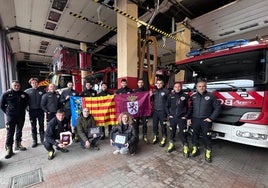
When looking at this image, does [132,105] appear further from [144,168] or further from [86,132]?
[144,168]

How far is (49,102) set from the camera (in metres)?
4.10

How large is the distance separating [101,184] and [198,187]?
1551mm

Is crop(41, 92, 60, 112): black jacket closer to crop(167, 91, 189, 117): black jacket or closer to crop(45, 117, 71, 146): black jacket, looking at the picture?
crop(45, 117, 71, 146): black jacket

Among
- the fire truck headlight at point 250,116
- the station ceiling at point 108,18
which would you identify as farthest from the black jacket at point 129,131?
the station ceiling at point 108,18

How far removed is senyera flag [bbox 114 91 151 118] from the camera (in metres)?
4.49

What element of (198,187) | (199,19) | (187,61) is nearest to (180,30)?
(199,19)

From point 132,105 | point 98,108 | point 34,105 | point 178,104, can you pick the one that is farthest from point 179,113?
point 34,105

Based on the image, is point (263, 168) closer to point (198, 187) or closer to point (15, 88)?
point (198, 187)

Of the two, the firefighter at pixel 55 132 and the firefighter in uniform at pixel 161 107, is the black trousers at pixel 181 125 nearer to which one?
the firefighter in uniform at pixel 161 107

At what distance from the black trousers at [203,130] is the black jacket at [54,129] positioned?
304cm

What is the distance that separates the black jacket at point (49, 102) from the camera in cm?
406

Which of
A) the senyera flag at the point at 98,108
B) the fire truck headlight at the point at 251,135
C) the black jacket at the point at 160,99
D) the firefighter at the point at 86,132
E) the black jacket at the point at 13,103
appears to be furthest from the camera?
the senyera flag at the point at 98,108

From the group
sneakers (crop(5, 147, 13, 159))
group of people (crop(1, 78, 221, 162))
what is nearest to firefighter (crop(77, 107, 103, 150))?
group of people (crop(1, 78, 221, 162))

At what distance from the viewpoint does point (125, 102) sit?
14.8 ft
